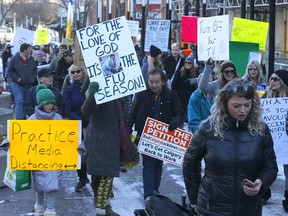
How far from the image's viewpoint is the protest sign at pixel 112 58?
7.14 meters

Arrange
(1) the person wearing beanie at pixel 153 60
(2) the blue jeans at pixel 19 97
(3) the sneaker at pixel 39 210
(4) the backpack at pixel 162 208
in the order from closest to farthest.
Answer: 1. (4) the backpack at pixel 162 208
2. (3) the sneaker at pixel 39 210
3. (1) the person wearing beanie at pixel 153 60
4. (2) the blue jeans at pixel 19 97

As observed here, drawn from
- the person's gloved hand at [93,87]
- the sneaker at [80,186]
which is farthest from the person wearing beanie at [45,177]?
the sneaker at [80,186]

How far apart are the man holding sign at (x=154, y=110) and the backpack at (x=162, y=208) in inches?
114

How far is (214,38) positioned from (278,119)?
8.72 feet

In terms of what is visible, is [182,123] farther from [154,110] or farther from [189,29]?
[189,29]

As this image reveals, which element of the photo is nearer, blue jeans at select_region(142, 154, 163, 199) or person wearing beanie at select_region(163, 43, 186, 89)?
blue jeans at select_region(142, 154, 163, 199)

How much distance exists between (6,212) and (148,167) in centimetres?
167

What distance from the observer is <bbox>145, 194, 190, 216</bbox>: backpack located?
4641 mm

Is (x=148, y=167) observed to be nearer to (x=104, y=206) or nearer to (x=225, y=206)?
(x=104, y=206)

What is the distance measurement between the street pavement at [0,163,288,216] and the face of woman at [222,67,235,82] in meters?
1.55

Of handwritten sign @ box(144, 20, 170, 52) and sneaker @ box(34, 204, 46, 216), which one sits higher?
handwritten sign @ box(144, 20, 170, 52)

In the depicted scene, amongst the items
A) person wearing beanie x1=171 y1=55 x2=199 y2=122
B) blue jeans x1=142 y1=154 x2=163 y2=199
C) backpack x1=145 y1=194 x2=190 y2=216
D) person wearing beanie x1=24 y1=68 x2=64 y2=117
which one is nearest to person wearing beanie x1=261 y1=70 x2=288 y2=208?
blue jeans x1=142 y1=154 x2=163 y2=199

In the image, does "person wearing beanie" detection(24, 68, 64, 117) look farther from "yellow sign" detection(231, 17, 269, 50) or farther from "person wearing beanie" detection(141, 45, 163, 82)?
"yellow sign" detection(231, 17, 269, 50)

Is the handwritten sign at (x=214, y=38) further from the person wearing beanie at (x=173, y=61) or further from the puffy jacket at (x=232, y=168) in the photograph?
the puffy jacket at (x=232, y=168)
